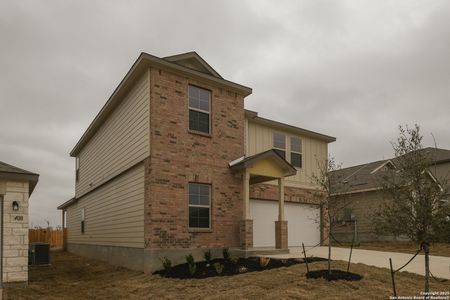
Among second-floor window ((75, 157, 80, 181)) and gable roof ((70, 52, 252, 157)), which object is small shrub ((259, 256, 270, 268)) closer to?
gable roof ((70, 52, 252, 157))

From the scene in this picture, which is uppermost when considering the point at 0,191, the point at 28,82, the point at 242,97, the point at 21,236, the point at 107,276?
the point at 28,82

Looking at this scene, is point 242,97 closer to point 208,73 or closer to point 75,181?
point 208,73

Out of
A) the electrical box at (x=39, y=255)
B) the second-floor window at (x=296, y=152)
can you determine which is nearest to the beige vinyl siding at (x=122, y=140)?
the electrical box at (x=39, y=255)

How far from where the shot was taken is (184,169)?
46.7ft

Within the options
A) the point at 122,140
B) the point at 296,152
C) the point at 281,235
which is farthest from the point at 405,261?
the point at 122,140

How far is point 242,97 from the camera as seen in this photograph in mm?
16484

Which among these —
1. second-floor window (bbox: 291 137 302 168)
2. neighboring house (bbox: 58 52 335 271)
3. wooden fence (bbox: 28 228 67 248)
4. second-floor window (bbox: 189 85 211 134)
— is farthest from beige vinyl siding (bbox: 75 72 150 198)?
wooden fence (bbox: 28 228 67 248)

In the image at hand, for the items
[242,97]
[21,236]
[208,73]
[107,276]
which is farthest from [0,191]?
[242,97]

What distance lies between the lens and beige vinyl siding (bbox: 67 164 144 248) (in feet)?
46.8

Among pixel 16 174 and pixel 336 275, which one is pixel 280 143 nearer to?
pixel 336 275

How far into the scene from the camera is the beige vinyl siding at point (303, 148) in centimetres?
1861

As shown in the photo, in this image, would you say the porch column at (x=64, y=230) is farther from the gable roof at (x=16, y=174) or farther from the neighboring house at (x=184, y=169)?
the gable roof at (x=16, y=174)

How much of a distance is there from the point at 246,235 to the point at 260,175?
2.32 meters

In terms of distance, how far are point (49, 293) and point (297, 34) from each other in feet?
37.2
